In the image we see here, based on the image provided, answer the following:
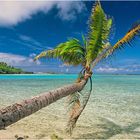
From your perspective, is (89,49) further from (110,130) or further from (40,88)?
(40,88)

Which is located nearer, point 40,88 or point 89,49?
point 89,49

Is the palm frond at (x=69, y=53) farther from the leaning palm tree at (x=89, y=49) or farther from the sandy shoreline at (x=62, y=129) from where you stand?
the sandy shoreline at (x=62, y=129)

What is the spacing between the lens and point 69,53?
940cm

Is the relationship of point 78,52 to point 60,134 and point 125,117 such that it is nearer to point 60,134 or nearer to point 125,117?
point 60,134

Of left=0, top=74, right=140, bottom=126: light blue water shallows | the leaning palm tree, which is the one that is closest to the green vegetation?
the leaning palm tree

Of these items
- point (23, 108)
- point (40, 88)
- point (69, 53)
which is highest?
point (69, 53)

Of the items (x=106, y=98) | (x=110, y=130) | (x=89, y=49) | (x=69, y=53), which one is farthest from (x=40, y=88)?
(x=89, y=49)

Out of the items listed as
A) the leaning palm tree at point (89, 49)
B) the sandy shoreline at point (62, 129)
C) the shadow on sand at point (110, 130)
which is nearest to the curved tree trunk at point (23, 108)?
the leaning palm tree at point (89, 49)

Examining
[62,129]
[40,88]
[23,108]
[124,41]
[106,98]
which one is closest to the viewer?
[23,108]

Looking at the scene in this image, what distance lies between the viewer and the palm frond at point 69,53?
9141mm

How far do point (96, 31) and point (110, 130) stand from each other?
13.0ft

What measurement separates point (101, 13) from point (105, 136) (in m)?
4.21

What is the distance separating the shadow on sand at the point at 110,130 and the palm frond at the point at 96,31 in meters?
2.64

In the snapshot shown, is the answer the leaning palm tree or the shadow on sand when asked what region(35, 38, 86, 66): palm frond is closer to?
the leaning palm tree
